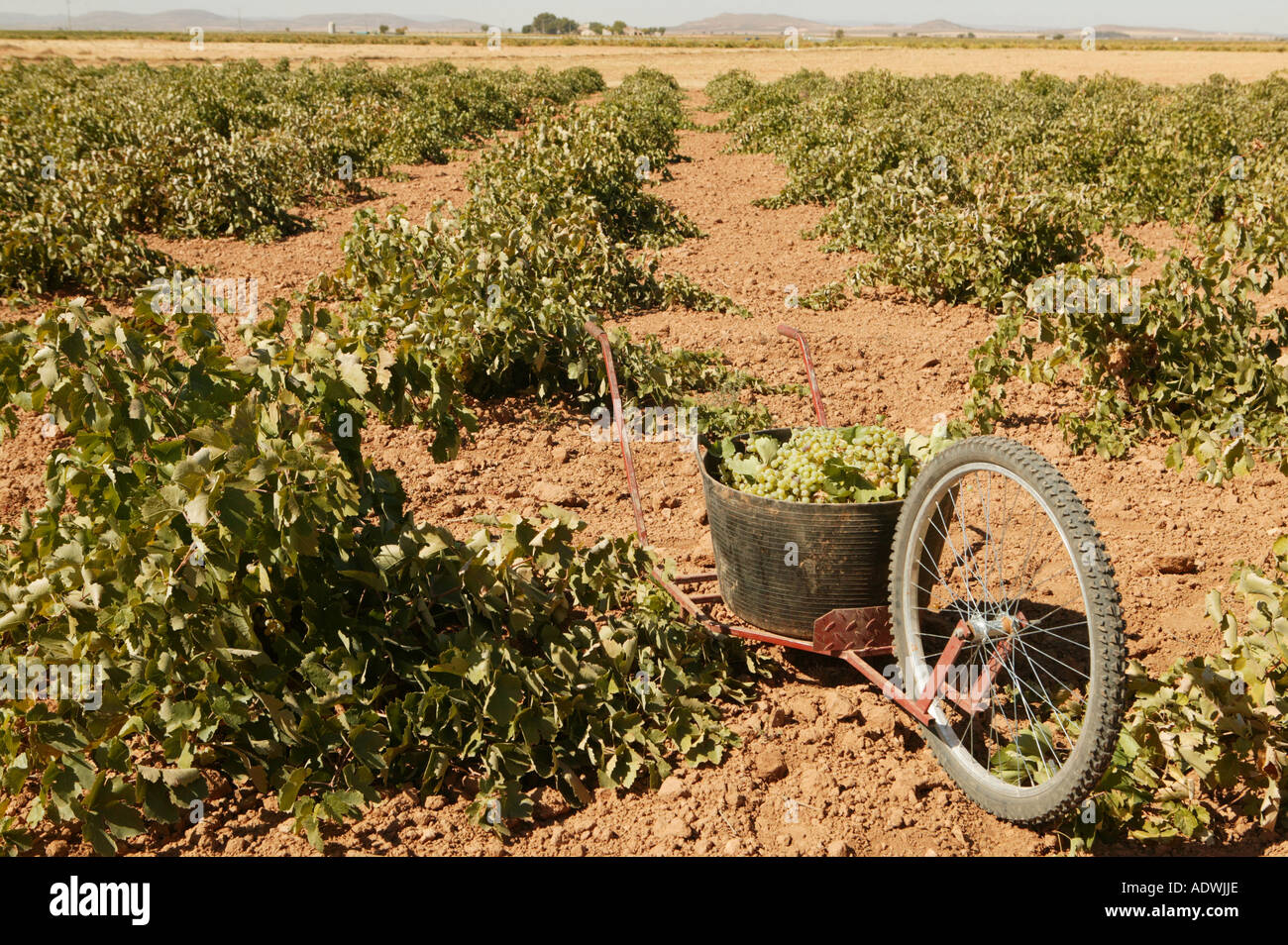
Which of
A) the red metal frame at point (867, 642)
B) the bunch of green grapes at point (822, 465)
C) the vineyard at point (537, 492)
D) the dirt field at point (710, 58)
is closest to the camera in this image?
the vineyard at point (537, 492)

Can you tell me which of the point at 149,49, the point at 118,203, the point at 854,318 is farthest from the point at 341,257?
the point at 149,49

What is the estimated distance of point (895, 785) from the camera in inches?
125

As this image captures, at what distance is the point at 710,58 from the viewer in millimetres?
60656

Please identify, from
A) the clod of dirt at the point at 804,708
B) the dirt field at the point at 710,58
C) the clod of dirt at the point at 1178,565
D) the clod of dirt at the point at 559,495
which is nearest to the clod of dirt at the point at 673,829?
the clod of dirt at the point at 804,708

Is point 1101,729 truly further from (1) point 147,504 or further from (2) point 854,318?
(2) point 854,318

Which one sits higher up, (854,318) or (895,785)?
(854,318)

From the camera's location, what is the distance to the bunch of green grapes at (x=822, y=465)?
3426 millimetres

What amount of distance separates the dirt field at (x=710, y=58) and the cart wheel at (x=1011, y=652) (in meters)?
40.2

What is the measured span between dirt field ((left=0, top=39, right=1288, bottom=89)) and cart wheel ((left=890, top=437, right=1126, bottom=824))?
40189mm

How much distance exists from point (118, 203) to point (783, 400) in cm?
701

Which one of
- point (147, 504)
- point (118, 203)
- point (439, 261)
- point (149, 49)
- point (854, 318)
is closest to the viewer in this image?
point (147, 504)

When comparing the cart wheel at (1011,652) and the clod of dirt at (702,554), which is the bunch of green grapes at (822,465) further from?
the clod of dirt at (702,554)

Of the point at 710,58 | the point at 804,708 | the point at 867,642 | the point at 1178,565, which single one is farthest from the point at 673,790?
the point at 710,58

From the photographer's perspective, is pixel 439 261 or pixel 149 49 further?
pixel 149 49
